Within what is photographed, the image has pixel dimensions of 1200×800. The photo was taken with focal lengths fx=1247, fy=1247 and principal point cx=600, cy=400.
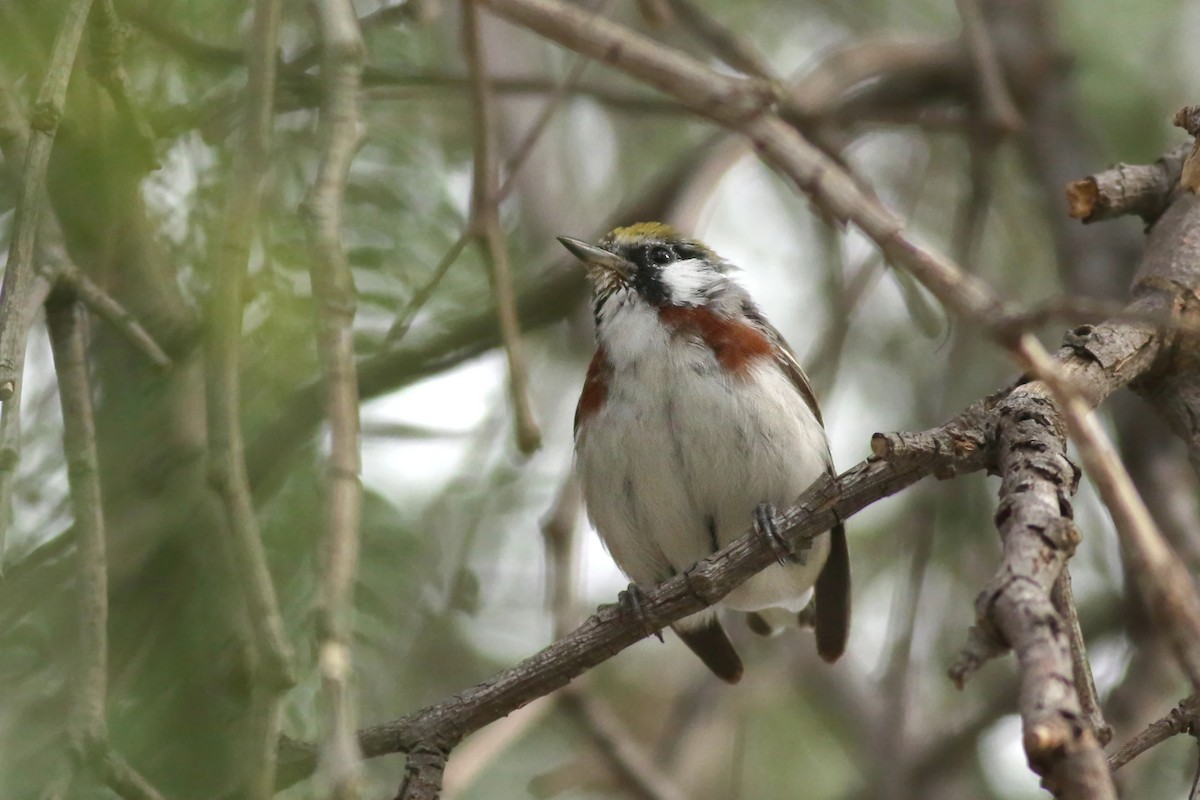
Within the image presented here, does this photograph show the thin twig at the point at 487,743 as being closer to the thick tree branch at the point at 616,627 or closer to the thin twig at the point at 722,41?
the thick tree branch at the point at 616,627

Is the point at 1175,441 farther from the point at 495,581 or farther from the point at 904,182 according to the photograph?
the point at 495,581

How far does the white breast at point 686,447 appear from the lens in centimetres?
430

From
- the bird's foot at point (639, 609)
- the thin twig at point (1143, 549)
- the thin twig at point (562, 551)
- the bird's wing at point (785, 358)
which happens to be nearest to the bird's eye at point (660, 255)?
the bird's wing at point (785, 358)

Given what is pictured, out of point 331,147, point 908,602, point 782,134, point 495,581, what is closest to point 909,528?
point 908,602

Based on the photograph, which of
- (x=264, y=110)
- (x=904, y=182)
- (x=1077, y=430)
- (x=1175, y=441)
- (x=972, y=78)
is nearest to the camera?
(x=1077, y=430)

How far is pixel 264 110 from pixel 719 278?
2.67 metres

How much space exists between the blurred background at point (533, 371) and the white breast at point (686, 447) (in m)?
0.58

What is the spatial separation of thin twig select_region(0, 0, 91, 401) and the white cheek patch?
102 inches

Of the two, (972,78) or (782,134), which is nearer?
(782,134)

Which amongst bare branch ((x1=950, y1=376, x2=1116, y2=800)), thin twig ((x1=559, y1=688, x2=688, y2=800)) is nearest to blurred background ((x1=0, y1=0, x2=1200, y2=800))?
thin twig ((x1=559, y1=688, x2=688, y2=800))

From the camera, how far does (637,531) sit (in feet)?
15.0

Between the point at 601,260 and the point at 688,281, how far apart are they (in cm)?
36

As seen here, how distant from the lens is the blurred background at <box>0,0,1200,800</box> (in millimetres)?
3301

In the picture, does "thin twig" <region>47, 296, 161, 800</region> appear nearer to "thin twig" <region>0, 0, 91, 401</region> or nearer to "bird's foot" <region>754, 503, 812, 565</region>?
"thin twig" <region>0, 0, 91, 401</region>
